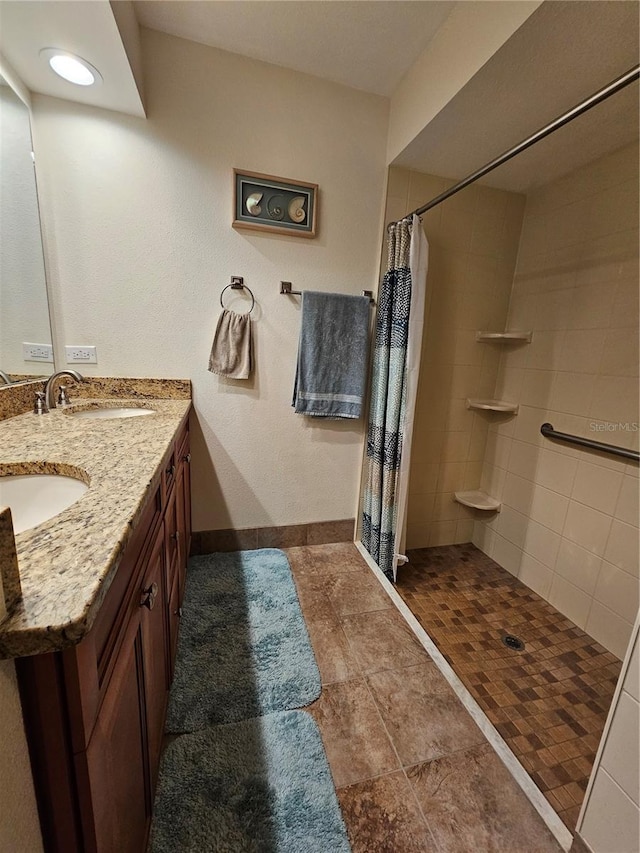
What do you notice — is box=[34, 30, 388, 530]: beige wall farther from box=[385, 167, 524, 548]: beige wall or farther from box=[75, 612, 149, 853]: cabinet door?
box=[75, 612, 149, 853]: cabinet door

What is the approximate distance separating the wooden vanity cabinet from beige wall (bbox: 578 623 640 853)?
1.03 m

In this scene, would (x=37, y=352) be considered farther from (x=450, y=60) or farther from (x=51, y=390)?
(x=450, y=60)

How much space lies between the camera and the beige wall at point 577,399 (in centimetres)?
159

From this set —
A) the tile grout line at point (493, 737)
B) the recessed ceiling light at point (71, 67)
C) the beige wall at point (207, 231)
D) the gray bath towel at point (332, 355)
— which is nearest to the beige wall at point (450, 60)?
the beige wall at point (207, 231)

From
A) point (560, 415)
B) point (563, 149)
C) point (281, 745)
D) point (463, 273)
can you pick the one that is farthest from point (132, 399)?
point (563, 149)

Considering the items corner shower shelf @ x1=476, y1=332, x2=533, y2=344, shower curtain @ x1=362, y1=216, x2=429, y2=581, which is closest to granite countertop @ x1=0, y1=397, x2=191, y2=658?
shower curtain @ x1=362, y1=216, x2=429, y2=581

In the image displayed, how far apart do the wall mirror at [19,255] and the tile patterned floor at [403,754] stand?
1.64m

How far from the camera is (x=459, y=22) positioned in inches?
49.8

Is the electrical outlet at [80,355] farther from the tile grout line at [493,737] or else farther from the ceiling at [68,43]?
the tile grout line at [493,737]

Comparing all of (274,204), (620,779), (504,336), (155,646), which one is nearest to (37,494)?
(155,646)

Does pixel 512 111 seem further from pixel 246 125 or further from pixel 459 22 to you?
pixel 246 125

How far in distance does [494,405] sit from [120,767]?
7.30ft

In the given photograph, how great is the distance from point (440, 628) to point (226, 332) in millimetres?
1807

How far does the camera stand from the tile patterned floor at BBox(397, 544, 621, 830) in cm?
115
